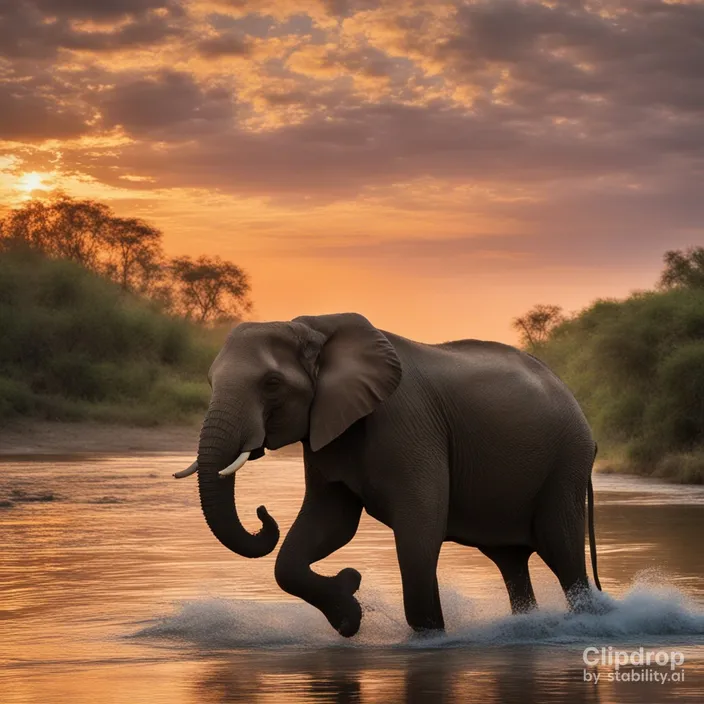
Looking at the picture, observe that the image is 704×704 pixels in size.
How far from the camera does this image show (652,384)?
3241 cm

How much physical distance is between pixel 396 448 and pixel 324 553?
812 mm

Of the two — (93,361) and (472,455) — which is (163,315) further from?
(472,455)

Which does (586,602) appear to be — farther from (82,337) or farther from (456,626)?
(82,337)

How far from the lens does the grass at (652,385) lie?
3014 centimetres

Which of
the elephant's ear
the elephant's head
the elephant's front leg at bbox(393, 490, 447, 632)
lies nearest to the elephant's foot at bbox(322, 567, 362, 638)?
the elephant's front leg at bbox(393, 490, 447, 632)

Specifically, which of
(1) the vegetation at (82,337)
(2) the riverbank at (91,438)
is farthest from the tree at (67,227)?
(2) the riverbank at (91,438)

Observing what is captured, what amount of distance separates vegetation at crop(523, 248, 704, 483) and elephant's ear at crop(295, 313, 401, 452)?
64.6 ft

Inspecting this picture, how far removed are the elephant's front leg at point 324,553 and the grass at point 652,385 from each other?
1942 cm

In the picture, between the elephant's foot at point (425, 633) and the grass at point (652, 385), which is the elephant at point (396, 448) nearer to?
the elephant's foot at point (425, 633)

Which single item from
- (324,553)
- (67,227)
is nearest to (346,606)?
(324,553)

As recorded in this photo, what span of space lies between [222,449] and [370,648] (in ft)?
5.03

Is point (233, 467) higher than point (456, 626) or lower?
higher

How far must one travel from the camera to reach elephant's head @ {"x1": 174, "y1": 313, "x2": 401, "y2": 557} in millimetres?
8961

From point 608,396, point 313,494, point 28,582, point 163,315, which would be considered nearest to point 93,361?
point 163,315
